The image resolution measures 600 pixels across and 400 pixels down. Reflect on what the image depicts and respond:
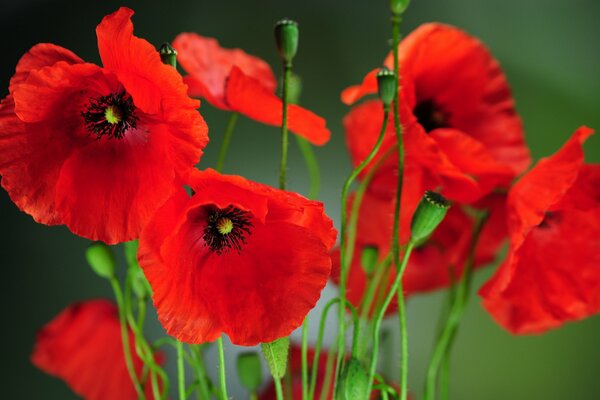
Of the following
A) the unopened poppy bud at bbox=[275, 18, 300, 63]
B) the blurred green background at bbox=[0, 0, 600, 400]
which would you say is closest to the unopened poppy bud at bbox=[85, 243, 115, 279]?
the unopened poppy bud at bbox=[275, 18, 300, 63]

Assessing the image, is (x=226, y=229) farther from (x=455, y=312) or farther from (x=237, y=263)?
(x=455, y=312)

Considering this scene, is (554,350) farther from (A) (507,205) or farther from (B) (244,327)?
(B) (244,327)

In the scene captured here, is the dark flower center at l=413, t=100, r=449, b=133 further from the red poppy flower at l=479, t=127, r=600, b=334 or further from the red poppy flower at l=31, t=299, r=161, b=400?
the red poppy flower at l=31, t=299, r=161, b=400

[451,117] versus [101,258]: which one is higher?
[451,117]

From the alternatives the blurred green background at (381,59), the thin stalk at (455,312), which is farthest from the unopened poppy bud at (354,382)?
the blurred green background at (381,59)

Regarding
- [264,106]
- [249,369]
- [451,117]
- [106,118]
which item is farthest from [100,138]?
[451,117]

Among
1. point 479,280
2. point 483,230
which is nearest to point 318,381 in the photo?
point 483,230

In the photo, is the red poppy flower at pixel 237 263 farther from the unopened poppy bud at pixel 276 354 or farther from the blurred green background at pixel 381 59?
the blurred green background at pixel 381 59
